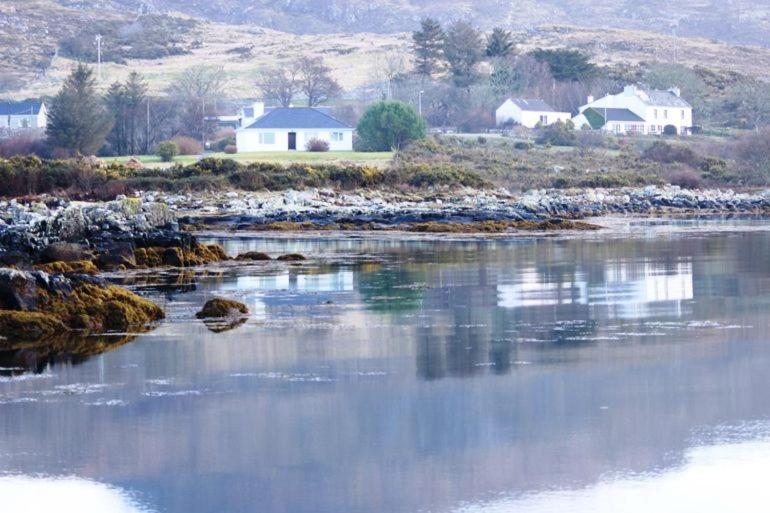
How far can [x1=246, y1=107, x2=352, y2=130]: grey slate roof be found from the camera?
231 ft

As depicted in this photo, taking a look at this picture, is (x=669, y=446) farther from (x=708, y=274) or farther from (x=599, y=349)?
(x=708, y=274)

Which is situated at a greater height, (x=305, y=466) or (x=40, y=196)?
(x=40, y=196)

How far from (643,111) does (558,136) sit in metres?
14.3

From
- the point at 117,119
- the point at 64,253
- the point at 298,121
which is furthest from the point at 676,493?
the point at 117,119

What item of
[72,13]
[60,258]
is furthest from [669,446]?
[72,13]

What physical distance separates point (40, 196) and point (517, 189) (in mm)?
21315

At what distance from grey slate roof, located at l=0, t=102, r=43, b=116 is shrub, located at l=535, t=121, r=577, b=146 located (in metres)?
29.4

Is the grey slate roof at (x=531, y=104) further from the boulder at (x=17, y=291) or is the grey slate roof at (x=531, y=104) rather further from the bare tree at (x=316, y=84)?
the boulder at (x=17, y=291)

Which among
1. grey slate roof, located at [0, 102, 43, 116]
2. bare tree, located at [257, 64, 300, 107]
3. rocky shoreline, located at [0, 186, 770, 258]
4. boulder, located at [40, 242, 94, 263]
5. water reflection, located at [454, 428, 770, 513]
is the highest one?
bare tree, located at [257, 64, 300, 107]

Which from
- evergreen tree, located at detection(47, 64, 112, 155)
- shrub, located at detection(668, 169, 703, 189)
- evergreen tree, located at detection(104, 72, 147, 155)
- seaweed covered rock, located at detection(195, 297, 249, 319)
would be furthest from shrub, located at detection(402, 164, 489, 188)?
seaweed covered rock, located at detection(195, 297, 249, 319)

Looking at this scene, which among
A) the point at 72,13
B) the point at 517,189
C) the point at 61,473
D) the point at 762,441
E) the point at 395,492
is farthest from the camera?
the point at 72,13

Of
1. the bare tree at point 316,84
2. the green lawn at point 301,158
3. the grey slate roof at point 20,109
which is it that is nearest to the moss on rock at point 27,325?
the green lawn at point 301,158

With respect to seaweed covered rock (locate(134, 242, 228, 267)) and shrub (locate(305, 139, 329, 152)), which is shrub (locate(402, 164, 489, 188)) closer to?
shrub (locate(305, 139, 329, 152))

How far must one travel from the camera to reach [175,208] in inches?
1703
